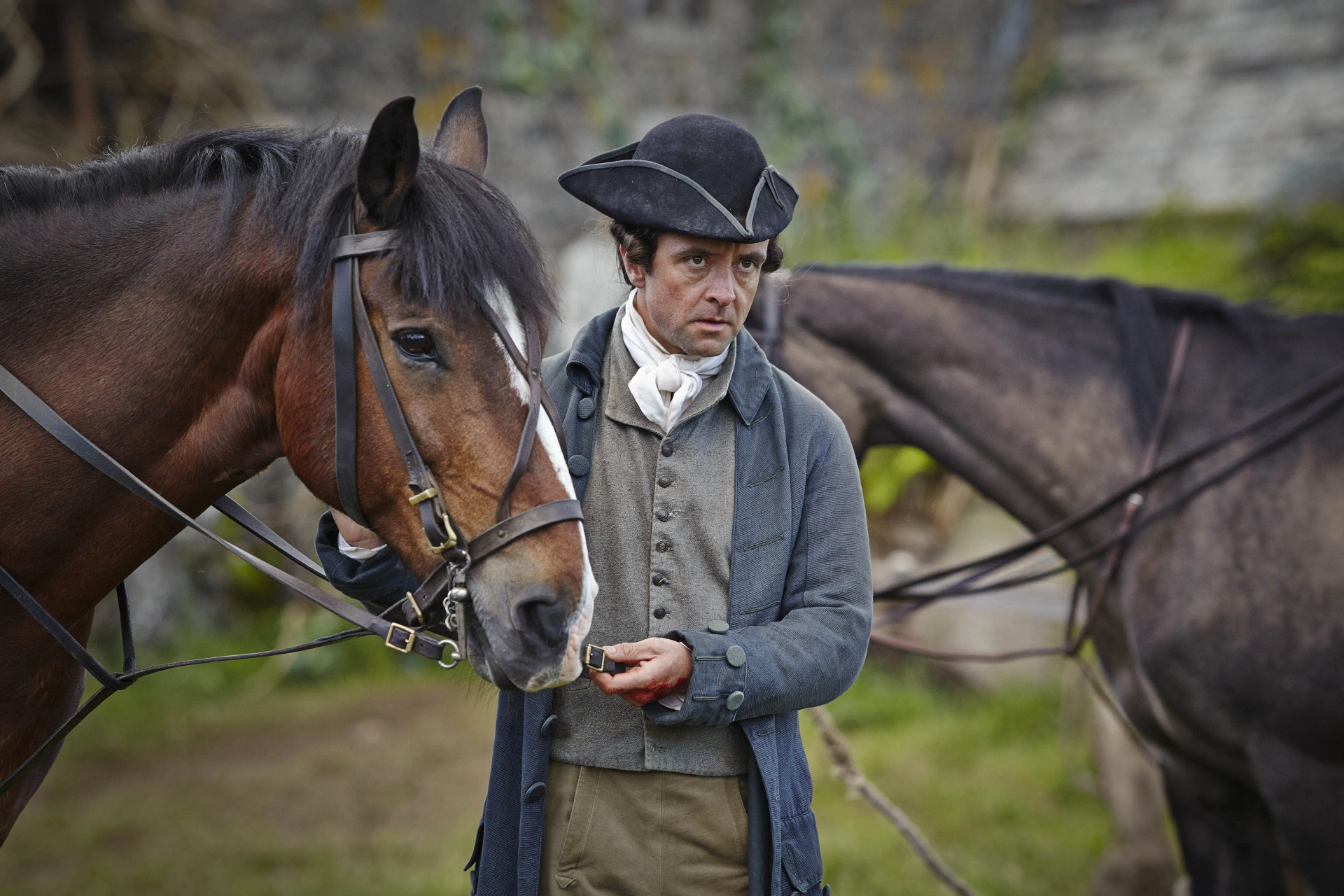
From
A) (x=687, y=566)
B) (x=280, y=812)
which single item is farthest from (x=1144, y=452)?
(x=280, y=812)

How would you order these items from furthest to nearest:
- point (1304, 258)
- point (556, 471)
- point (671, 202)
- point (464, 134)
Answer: point (1304, 258) → point (464, 134) → point (671, 202) → point (556, 471)

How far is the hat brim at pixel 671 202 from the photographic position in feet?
5.76

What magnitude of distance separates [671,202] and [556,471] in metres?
0.54

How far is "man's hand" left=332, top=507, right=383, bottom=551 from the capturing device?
1916mm

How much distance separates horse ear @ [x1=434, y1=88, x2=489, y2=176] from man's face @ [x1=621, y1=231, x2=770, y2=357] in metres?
0.45

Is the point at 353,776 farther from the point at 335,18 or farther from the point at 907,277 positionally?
the point at 335,18

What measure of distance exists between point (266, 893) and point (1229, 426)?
397 cm

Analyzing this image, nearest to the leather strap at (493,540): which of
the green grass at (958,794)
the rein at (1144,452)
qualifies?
the rein at (1144,452)

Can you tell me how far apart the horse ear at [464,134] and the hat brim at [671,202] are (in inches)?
9.4

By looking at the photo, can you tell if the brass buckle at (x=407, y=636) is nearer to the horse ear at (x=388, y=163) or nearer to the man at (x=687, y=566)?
the man at (x=687, y=566)

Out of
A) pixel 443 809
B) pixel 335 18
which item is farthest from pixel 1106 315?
pixel 335 18

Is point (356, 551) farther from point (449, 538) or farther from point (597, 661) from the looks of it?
point (597, 661)

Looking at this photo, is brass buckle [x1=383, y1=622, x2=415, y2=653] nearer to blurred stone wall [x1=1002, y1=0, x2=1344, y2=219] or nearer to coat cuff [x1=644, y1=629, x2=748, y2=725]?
coat cuff [x1=644, y1=629, x2=748, y2=725]

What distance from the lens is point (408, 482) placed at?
1.67 meters
